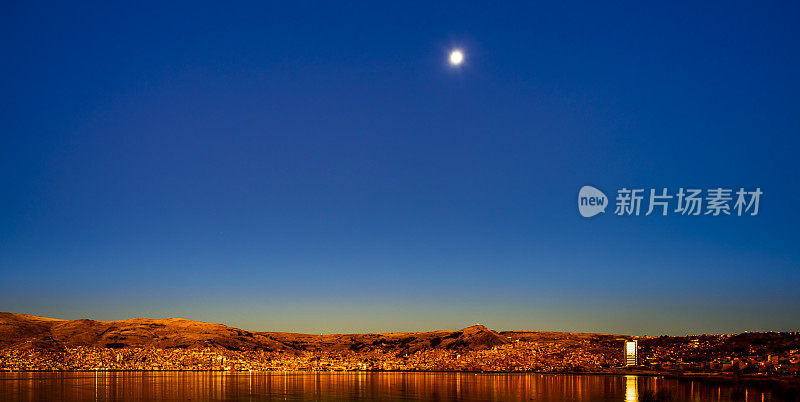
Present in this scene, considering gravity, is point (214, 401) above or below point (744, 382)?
above

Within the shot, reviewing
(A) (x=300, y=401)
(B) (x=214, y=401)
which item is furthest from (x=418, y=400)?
(B) (x=214, y=401)

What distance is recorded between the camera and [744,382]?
16975 centimetres

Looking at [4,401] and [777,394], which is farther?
[777,394]

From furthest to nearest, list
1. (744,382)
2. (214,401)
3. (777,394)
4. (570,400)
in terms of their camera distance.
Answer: (744,382), (777,394), (570,400), (214,401)

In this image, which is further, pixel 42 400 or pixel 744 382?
pixel 744 382

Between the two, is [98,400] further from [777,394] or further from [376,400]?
[777,394]

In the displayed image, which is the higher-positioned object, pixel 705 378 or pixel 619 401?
pixel 619 401

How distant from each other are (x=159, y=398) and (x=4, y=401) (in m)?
22.3

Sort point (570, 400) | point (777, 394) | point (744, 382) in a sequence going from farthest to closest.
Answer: point (744, 382), point (777, 394), point (570, 400)

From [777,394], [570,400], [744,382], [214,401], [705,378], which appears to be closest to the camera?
[214,401]

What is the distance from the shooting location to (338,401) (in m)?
104

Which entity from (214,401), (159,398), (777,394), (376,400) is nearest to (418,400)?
(376,400)

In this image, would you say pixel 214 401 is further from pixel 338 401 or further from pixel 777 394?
pixel 777 394

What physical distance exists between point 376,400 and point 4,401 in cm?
5637
